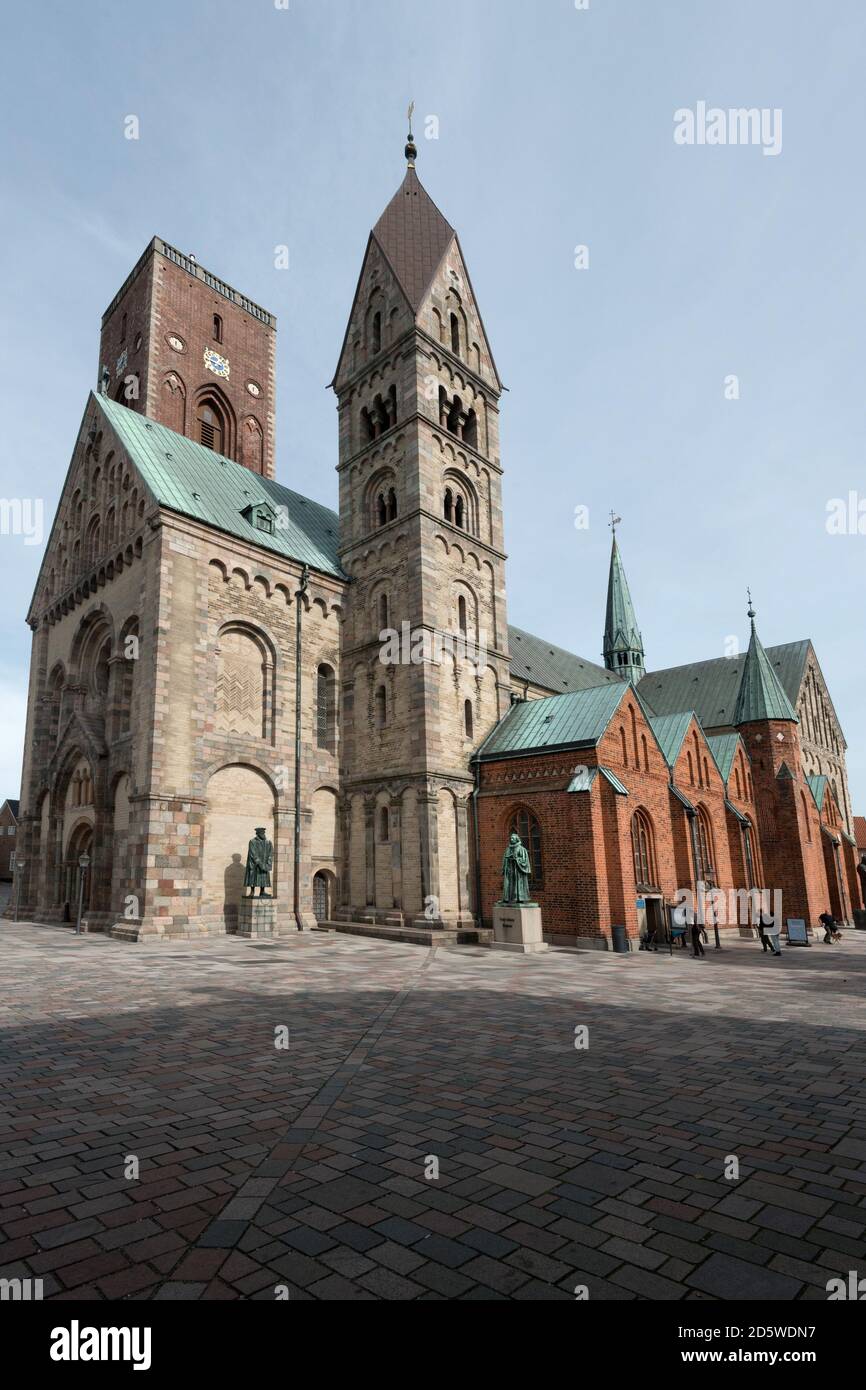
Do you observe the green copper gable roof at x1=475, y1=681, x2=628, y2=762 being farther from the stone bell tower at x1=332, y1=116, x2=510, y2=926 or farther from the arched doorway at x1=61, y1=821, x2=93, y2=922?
the arched doorway at x1=61, y1=821, x2=93, y2=922

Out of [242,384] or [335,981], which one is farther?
[242,384]

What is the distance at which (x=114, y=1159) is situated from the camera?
16.5ft

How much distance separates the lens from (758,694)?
3991 cm

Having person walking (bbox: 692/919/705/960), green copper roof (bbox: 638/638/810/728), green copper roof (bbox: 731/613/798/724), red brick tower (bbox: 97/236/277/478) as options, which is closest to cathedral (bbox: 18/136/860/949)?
red brick tower (bbox: 97/236/277/478)

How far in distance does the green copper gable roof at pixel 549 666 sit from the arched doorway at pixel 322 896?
14.9 metres

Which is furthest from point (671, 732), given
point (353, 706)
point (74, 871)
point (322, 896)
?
point (74, 871)

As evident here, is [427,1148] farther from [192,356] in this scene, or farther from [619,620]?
[619,620]

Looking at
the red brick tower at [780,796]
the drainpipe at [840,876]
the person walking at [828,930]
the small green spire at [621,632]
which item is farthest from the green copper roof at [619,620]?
the person walking at [828,930]

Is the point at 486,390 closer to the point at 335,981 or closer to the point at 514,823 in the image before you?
the point at 514,823

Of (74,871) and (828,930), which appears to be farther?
(828,930)

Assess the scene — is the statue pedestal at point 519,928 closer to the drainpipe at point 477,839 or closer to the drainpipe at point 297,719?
the drainpipe at point 477,839

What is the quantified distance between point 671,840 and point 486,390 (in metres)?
20.6

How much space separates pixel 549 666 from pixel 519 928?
25.0 m

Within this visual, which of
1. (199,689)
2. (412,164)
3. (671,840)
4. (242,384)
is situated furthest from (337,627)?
(412,164)
